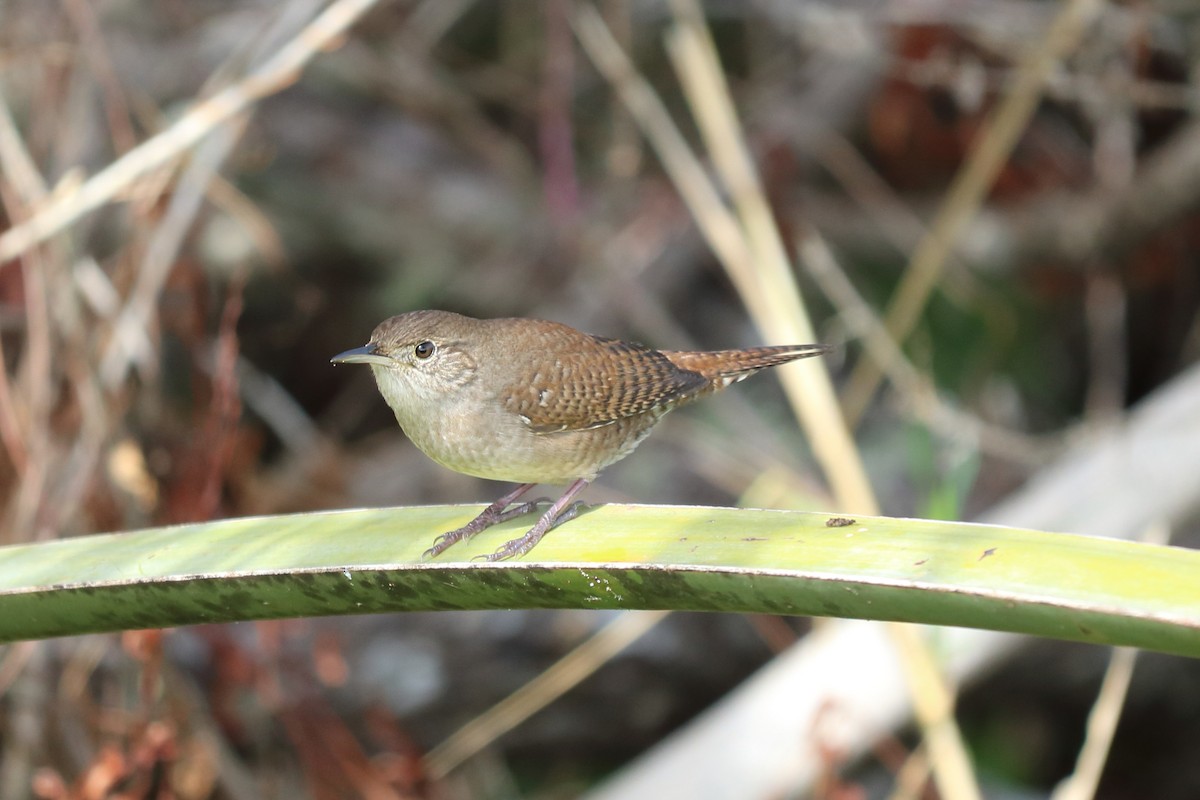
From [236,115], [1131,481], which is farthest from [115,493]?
[1131,481]

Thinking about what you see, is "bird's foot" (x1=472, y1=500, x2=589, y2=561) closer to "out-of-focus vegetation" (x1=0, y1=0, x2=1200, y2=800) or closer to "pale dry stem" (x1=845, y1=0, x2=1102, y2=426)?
"out-of-focus vegetation" (x1=0, y1=0, x2=1200, y2=800)

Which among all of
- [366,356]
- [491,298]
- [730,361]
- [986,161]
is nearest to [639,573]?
[366,356]

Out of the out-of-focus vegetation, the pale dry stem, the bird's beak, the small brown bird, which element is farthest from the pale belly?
the pale dry stem

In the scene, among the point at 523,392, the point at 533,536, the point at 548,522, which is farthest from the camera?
the point at 523,392

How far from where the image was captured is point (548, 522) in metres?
2.07

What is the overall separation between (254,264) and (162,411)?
4.37 ft

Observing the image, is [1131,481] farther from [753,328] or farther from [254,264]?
[254,264]

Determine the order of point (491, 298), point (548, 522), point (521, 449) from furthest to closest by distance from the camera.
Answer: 1. point (491, 298)
2. point (521, 449)
3. point (548, 522)

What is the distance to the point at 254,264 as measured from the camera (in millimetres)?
4797

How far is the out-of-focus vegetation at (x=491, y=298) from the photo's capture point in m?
3.01

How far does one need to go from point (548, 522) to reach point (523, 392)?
31 centimetres

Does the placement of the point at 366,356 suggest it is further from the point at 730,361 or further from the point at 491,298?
the point at 491,298

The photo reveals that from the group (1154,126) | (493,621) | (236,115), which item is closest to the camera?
(236,115)

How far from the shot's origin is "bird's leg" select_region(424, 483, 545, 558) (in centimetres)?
184
